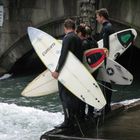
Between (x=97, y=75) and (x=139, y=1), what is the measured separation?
832 centimetres

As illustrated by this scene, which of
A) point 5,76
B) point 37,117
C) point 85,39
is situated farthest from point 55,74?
point 5,76

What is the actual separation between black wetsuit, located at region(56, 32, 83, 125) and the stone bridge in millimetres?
8353

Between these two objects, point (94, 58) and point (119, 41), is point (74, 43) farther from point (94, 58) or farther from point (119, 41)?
point (119, 41)

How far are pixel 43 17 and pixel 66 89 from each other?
10938 millimetres

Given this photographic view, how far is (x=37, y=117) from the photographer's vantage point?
1272 centimetres

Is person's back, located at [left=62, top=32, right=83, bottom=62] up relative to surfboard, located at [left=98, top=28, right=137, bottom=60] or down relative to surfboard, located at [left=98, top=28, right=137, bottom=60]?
up

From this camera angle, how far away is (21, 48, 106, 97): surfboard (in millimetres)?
8758

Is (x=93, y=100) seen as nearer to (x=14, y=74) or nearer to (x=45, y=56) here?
(x=45, y=56)

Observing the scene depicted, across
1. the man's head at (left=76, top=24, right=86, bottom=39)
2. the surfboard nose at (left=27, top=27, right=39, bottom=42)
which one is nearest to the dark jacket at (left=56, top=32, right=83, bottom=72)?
→ the man's head at (left=76, top=24, right=86, bottom=39)

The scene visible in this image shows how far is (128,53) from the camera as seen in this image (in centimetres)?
2506

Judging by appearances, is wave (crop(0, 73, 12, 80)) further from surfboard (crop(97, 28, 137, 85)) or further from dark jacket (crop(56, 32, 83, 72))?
dark jacket (crop(56, 32, 83, 72))

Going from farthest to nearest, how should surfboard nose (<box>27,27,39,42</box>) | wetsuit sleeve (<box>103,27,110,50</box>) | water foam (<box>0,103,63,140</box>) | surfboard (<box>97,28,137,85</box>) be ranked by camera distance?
1. water foam (<box>0,103,63,140</box>)
2. surfboard (<box>97,28,137,85</box>)
3. surfboard nose (<box>27,27,39,42</box>)
4. wetsuit sleeve (<box>103,27,110,50</box>)

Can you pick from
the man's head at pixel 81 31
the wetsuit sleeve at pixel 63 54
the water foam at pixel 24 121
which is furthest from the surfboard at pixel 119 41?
the water foam at pixel 24 121

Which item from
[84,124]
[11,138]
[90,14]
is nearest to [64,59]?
[84,124]
